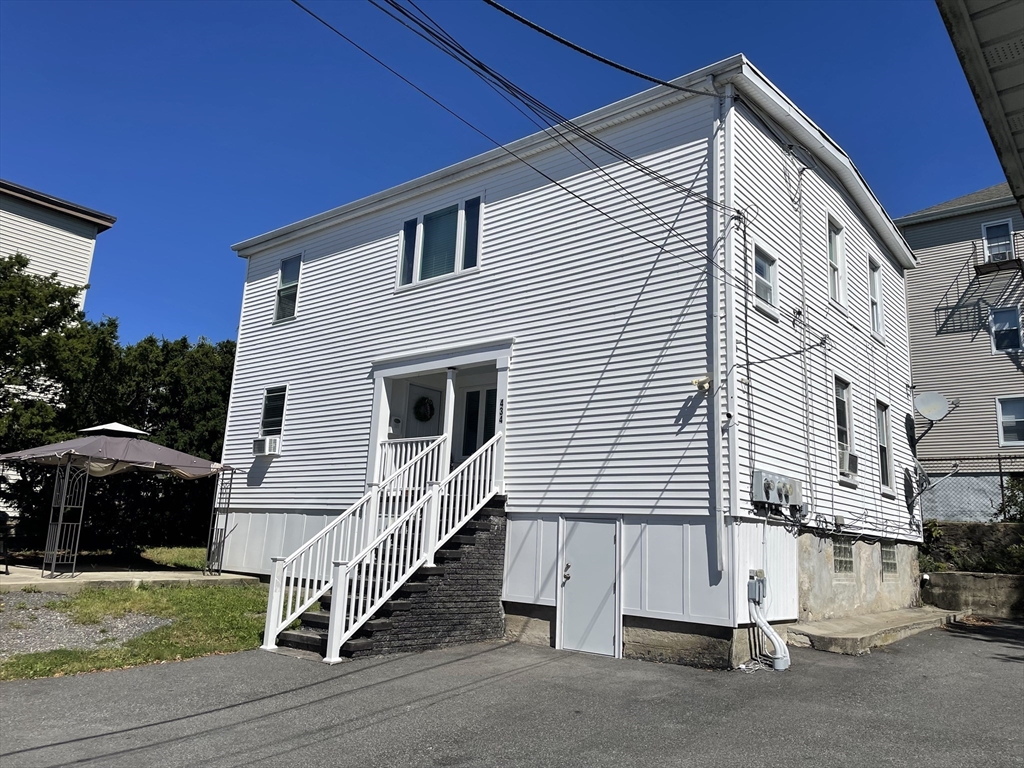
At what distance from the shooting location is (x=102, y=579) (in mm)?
12023

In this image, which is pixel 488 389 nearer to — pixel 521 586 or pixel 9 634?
pixel 521 586

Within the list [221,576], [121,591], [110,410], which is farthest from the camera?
[110,410]

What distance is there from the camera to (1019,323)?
21.6 metres

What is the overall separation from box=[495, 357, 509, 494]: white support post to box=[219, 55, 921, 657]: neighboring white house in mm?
41

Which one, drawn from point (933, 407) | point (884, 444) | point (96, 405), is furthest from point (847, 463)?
point (96, 405)

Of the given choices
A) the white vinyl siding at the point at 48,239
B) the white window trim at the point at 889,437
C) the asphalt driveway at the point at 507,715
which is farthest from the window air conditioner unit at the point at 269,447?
the white window trim at the point at 889,437

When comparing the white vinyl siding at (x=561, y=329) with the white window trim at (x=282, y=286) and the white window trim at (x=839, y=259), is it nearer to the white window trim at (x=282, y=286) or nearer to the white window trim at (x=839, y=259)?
the white window trim at (x=282, y=286)

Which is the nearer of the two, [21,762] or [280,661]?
[21,762]

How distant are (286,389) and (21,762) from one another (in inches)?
431

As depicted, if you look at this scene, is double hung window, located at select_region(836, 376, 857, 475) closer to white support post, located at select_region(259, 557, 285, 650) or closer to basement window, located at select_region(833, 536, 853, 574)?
basement window, located at select_region(833, 536, 853, 574)

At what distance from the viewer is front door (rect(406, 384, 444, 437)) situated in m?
14.0

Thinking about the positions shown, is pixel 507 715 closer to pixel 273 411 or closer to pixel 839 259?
pixel 839 259

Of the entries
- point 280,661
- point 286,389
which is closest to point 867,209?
point 286,389

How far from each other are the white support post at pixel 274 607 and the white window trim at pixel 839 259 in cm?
984
